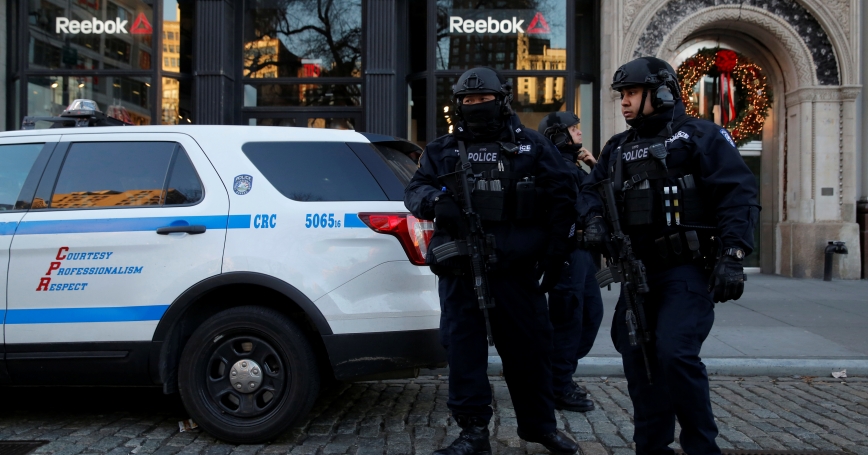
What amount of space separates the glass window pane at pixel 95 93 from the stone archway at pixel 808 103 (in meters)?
7.33

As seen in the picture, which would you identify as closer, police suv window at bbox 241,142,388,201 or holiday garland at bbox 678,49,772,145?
police suv window at bbox 241,142,388,201

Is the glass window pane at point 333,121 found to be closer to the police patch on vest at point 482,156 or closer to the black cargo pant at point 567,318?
the black cargo pant at point 567,318

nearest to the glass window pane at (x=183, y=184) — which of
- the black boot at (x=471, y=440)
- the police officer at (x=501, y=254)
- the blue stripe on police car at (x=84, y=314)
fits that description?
the blue stripe on police car at (x=84, y=314)

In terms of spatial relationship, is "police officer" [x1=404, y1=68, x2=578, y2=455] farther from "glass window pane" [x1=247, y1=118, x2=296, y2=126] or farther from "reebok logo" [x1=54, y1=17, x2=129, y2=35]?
"reebok logo" [x1=54, y1=17, x2=129, y2=35]

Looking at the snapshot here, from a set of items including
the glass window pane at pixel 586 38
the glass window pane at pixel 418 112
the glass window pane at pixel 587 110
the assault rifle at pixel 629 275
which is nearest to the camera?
the assault rifle at pixel 629 275

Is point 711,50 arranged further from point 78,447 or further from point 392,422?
point 78,447

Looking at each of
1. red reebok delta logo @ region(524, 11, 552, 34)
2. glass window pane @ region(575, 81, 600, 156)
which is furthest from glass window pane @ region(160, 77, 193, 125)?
glass window pane @ region(575, 81, 600, 156)

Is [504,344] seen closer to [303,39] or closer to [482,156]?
[482,156]

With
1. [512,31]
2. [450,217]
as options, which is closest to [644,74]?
[450,217]

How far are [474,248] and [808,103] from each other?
32.5 feet

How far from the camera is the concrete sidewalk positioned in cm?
569

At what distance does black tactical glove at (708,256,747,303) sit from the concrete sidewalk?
276 cm

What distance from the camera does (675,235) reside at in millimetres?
3189

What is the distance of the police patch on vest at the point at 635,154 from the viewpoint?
3301 mm
